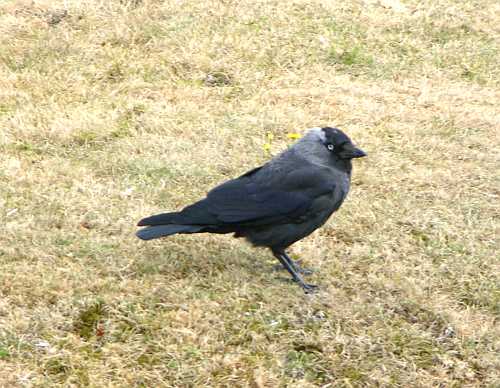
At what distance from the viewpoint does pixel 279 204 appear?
4.22m

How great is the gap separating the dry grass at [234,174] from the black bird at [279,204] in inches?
11.9

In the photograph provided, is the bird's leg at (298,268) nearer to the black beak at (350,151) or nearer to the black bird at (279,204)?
the black bird at (279,204)

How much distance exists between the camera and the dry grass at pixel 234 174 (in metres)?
3.74

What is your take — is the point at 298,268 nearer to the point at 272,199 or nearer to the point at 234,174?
the point at 272,199

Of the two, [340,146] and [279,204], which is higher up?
[340,146]

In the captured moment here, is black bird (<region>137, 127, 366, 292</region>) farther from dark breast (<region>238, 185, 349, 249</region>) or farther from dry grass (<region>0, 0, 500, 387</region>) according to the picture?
dry grass (<region>0, 0, 500, 387</region>)

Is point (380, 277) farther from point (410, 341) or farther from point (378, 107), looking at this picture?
point (378, 107)

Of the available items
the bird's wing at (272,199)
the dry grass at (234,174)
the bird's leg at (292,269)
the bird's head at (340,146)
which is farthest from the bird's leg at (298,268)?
the bird's head at (340,146)

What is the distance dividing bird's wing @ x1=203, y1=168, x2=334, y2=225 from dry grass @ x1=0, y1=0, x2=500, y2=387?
1.33 ft

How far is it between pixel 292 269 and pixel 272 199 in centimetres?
47

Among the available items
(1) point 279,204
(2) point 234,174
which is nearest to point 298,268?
(1) point 279,204

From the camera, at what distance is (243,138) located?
621cm

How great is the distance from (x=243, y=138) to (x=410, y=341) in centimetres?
279

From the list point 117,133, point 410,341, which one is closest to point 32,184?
point 117,133
